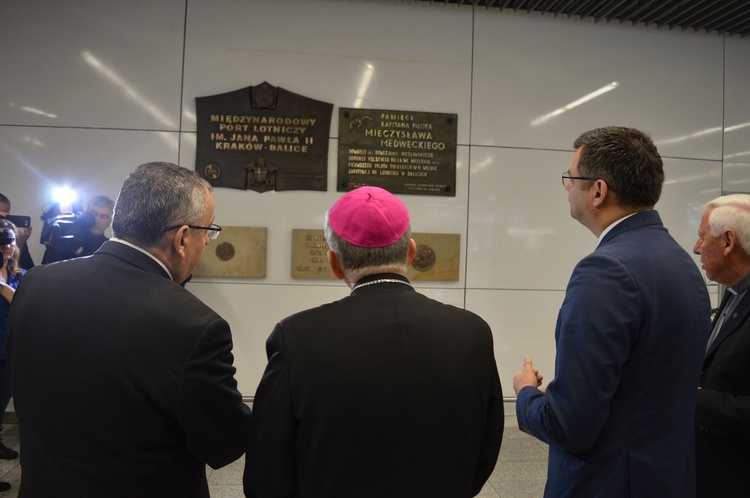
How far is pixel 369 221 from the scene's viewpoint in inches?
48.3

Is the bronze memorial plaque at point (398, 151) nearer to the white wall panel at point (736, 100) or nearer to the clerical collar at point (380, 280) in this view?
the white wall panel at point (736, 100)

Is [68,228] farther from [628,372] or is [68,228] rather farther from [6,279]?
[628,372]

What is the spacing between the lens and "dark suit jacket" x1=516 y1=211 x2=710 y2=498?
1282 millimetres

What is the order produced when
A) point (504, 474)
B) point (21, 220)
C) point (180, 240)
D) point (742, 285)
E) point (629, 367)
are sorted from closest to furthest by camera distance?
point (629, 367) < point (180, 240) < point (742, 285) < point (504, 474) < point (21, 220)

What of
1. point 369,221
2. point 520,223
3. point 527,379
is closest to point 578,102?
point 520,223

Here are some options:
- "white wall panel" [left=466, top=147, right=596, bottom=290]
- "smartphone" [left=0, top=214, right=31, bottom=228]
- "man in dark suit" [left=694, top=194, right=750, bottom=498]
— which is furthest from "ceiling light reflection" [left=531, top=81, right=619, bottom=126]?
"smartphone" [left=0, top=214, right=31, bottom=228]

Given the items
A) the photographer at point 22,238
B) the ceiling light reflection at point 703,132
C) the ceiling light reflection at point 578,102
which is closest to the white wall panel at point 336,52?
the ceiling light reflection at point 578,102

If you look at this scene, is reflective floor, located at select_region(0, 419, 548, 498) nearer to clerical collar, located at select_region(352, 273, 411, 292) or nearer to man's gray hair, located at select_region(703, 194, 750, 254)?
man's gray hair, located at select_region(703, 194, 750, 254)

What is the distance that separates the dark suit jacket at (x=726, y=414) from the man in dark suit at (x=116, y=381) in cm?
147

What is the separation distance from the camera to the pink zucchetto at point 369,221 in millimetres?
1230

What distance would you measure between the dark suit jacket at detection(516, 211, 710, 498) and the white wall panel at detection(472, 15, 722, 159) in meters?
3.56

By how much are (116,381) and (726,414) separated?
176cm

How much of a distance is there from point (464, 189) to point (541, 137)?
896 millimetres

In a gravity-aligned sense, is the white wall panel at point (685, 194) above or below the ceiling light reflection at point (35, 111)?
below
